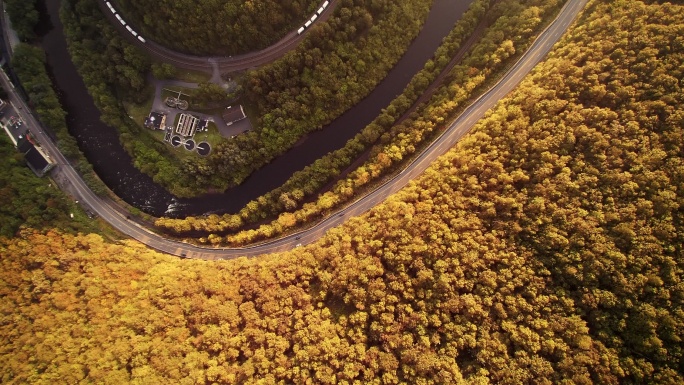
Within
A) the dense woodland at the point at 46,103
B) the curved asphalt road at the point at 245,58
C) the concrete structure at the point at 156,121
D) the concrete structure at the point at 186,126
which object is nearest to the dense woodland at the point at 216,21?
the curved asphalt road at the point at 245,58

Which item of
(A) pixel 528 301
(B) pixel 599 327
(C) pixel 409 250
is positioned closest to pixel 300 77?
(C) pixel 409 250

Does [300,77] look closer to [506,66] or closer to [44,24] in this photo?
[506,66]

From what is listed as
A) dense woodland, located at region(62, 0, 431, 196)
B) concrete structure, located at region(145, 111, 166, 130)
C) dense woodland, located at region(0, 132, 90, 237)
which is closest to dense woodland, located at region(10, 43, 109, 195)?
dense woodland, located at region(0, 132, 90, 237)

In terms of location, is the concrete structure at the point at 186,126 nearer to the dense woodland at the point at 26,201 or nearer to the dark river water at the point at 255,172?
the dark river water at the point at 255,172

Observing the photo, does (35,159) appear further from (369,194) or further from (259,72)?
(369,194)

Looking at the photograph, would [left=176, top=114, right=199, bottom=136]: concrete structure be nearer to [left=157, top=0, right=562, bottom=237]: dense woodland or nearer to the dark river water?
the dark river water

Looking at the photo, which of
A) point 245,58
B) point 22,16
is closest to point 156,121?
point 245,58
